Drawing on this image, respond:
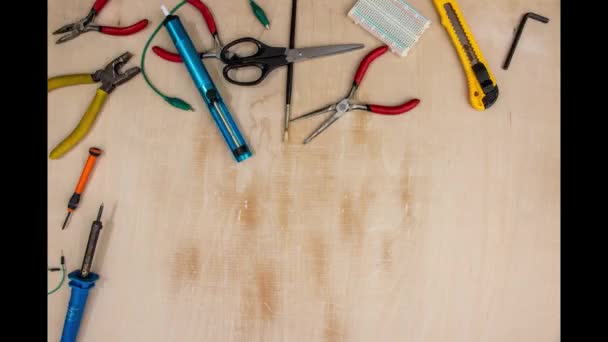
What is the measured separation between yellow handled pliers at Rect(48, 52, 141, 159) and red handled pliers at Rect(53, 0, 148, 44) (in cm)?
6

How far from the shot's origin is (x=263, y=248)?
1200 mm

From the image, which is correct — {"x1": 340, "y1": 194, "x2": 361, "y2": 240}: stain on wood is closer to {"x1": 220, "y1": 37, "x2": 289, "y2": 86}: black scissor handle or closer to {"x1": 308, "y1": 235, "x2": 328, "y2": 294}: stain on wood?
{"x1": 308, "y1": 235, "x2": 328, "y2": 294}: stain on wood

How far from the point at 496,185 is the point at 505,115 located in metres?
0.18

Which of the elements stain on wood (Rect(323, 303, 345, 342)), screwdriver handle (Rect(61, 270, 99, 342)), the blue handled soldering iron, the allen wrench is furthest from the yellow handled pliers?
the allen wrench

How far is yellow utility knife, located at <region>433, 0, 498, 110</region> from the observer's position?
119 centimetres

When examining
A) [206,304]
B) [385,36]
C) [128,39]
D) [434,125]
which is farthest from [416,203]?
[128,39]

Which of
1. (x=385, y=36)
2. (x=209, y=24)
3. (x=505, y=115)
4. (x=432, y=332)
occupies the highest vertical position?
(x=209, y=24)

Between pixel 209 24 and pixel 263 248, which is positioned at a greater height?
pixel 209 24

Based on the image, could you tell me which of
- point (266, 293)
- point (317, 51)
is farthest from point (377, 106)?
point (266, 293)

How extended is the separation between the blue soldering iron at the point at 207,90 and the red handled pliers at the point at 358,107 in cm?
16

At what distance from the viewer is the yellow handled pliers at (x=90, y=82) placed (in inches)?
47.6

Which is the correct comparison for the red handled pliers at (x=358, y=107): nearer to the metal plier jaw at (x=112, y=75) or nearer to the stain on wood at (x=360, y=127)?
Answer: the stain on wood at (x=360, y=127)

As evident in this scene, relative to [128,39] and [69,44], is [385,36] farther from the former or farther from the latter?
[69,44]

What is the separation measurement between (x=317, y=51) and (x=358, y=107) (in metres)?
0.18
